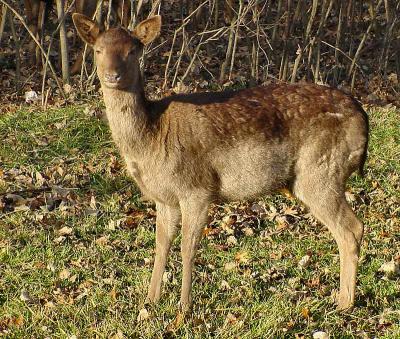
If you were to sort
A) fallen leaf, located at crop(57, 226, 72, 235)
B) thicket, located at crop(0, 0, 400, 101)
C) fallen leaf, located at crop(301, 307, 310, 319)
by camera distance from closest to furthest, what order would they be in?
fallen leaf, located at crop(301, 307, 310, 319), fallen leaf, located at crop(57, 226, 72, 235), thicket, located at crop(0, 0, 400, 101)

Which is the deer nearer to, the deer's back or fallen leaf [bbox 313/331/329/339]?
the deer's back

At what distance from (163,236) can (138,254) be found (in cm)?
78

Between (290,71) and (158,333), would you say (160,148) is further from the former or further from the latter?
(290,71)

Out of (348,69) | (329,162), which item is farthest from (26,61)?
(329,162)

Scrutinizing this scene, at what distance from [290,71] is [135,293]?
635 cm

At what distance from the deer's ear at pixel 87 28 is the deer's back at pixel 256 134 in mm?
686

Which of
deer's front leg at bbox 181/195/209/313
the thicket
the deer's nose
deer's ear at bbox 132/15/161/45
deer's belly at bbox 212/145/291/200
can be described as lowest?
the thicket

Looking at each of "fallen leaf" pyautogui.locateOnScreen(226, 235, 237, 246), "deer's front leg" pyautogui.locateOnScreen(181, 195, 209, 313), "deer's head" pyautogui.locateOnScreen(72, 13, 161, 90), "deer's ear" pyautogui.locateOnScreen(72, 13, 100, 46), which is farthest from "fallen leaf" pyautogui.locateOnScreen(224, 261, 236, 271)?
"deer's ear" pyautogui.locateOnScreen(72, 13, 100, 46)

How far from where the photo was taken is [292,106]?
6223 millimetres

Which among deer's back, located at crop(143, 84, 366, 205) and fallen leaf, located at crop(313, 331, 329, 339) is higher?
deer's back, located at crop(143, 84, 366, 205)

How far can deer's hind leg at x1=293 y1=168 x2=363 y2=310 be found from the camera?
6133 millimetres

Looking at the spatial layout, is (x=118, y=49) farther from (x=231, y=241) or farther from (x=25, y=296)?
(x=231, y=241)

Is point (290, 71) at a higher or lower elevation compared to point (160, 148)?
lower

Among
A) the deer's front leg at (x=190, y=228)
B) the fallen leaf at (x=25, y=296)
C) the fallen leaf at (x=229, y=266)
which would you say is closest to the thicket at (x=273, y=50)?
the fallen leaf at (x=229, y=266)
